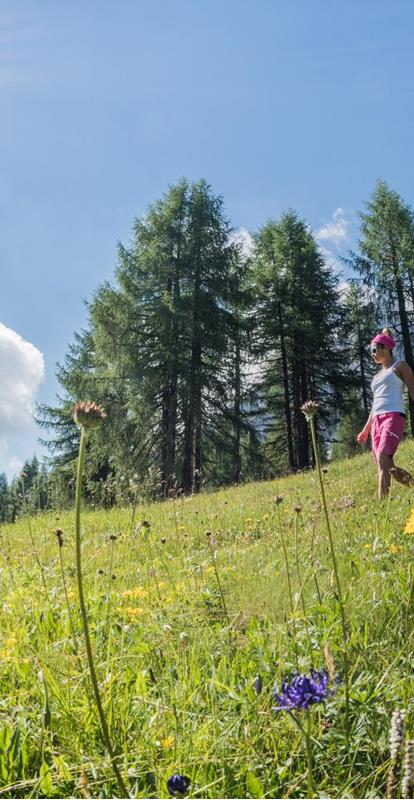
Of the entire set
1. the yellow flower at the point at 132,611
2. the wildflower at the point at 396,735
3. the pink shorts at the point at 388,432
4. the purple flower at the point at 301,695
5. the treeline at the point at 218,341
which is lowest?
the yellow flower at the point at 132,611

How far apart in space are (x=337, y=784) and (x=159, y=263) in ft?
75.2

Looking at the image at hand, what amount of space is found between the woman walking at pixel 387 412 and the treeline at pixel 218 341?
38.6ft

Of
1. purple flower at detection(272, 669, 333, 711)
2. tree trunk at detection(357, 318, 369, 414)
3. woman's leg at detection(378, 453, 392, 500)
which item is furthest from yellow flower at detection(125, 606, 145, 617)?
tree trunk at detection(357, 318, 369, 414)

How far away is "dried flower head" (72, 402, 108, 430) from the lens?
3.27ft

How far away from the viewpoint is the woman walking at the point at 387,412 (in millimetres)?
6273

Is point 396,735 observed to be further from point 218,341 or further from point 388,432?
point 218,341

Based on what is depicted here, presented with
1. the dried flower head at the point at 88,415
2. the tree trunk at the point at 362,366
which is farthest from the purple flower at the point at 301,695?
the tree trunk at the point at 362,366

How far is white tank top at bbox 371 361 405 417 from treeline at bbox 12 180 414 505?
11.8 metres

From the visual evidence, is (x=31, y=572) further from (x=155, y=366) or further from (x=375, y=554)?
(x=155, y=366)

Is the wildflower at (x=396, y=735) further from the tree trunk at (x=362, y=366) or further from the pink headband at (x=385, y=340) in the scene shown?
the tree trunk at (x=362, y=366)

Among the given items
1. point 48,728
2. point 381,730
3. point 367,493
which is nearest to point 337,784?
point 381,730

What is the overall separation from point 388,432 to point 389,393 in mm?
489

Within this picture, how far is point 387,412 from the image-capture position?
6516 mm

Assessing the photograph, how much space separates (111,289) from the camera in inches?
926
